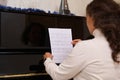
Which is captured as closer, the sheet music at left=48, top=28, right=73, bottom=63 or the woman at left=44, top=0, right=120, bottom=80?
the woman at left=44, top=0, right=120, bottom=80

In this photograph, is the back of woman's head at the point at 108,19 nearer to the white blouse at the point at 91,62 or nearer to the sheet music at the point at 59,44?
the white blouse at the point at 91,62

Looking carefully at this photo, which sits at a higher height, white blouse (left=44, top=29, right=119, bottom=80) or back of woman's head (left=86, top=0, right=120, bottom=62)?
back of woman's head (left=86, top=0, right=120, bottom=62)

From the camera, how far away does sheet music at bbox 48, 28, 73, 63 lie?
1.71 metres

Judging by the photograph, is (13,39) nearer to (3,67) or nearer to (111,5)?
(3,67)

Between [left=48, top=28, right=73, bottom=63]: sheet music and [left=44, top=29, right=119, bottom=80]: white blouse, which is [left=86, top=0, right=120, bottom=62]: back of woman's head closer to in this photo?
[left=44, top=29, right=119, bottom=80]: white blouse

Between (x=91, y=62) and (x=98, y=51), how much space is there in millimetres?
77

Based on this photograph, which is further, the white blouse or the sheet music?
the sheet music

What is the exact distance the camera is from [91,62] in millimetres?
1297

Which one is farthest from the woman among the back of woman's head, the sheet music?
the sheet music

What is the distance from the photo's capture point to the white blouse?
4.25 ft

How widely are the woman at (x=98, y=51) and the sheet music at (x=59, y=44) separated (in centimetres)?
31

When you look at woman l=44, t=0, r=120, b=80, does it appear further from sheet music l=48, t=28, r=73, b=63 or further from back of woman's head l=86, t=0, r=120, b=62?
sheet music l=48, t=28, r=73, b=63

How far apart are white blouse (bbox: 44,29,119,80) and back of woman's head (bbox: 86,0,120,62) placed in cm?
3

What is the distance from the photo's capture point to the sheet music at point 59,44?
1714 mm
